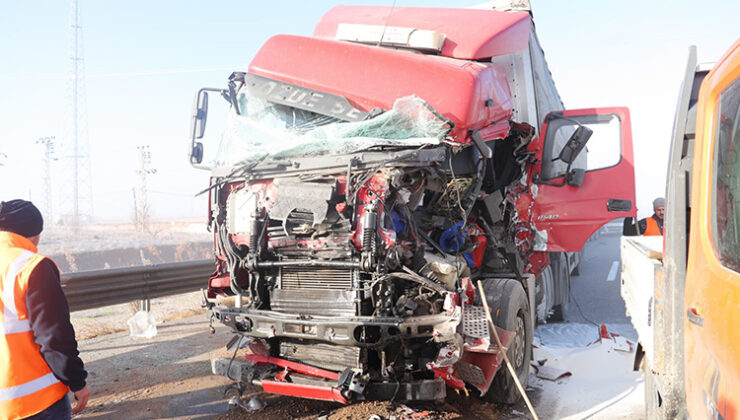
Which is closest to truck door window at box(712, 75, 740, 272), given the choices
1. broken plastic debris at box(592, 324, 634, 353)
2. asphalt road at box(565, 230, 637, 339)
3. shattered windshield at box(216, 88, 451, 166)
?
shattered windshield at box(216, 88, 451, 166)

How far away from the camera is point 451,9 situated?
5.67 metres

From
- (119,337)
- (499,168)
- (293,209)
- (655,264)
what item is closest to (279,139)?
(293,209)

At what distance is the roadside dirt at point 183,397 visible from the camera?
4266mm

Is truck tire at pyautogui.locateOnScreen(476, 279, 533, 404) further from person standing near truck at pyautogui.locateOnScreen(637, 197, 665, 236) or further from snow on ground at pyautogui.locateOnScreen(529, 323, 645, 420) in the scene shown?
person standing near truck at pyautogui.locateOnScreen(637, 197, 665, 236)

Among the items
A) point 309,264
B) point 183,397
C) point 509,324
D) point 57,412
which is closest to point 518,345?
point 509,324

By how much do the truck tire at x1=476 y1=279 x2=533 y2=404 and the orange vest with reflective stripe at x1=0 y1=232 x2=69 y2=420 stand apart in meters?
2.98

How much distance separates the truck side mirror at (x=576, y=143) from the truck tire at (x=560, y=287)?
7.29 feet

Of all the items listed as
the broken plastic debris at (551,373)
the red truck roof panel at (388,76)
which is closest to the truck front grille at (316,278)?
the red truck roof panel at (388,76)

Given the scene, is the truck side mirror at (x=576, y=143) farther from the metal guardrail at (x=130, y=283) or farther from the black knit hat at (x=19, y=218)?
the metal guardrail at (x=130, y=283)

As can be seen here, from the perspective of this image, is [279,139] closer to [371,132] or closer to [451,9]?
[371,132]

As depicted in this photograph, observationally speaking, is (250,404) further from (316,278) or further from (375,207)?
(375,207)

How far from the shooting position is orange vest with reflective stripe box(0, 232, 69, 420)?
8.11 ft

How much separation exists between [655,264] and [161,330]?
651 centimetres

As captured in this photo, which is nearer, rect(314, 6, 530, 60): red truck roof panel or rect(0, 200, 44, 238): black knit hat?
rect(0, 200, 44, 238): black knit hat
